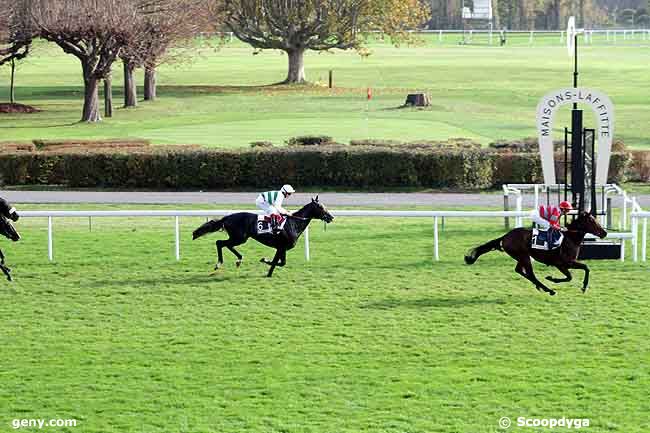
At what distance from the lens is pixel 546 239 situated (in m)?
13.3

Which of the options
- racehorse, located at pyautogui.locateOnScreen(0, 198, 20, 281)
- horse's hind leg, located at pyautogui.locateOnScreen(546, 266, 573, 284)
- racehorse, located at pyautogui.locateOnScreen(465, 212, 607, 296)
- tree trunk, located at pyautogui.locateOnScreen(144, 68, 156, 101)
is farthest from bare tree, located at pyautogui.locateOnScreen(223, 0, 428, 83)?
racehorse, located at pyautogui.locateOnScreen(465, 212, 607, 296)

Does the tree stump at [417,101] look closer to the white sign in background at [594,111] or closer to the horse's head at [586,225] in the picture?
the white sign in background at [594,111]

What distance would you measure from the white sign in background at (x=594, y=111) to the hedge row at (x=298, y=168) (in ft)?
21.3

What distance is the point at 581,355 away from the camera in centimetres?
1137

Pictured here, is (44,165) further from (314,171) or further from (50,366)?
(50,366)

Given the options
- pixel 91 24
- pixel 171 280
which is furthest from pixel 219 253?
pixel 91 24

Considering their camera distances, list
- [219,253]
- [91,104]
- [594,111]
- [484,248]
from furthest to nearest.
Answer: [91,104] → [594,111] → [219,253] → [484,248]

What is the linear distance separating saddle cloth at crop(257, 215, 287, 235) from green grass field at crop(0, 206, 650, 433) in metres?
0.59

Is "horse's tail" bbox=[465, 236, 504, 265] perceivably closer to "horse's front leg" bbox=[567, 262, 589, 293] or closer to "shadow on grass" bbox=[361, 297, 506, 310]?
"shadow on grass" bbox=[361, 297, 506, 310]

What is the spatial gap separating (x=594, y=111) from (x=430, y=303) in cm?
442

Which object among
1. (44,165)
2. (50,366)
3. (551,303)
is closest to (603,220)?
(551,303)

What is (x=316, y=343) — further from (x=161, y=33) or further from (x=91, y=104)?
(x=161, y=33)

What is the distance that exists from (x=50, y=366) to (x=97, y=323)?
1.54 metres

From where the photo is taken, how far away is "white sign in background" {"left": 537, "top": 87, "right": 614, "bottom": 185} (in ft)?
52.7
